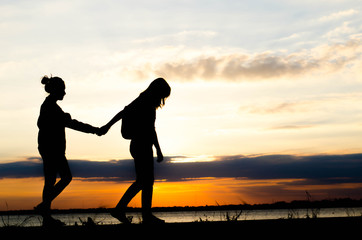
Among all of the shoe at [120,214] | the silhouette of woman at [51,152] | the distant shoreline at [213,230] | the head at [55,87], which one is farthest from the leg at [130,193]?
the head at [55,87]

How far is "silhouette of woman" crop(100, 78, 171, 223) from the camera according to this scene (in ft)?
22.6

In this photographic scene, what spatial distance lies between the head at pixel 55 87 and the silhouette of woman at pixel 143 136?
969mm

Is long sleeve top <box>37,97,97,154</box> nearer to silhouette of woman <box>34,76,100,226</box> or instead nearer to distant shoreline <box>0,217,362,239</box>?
silhouette of woman <box>34,76,100,226</box>

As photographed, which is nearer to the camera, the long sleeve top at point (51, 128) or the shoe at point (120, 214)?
the long sleeve top at point (51, 128)

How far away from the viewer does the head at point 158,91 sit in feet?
22.9

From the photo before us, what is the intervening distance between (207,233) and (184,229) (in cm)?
33

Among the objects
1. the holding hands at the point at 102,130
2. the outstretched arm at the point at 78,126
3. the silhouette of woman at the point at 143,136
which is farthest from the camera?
the holding hands at the point at 102,130

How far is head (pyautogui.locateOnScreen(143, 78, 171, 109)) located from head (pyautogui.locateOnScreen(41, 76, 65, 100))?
1.32 meters

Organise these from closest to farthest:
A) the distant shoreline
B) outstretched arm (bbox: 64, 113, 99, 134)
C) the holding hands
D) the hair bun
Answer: the distant shoreline, the hair bun, outstretched arm (bbox: 64, 113, 99, 134), the holding hands

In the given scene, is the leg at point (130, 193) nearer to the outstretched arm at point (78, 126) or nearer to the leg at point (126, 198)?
the leg at point (126, 198)

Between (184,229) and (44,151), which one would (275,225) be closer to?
(184,229)

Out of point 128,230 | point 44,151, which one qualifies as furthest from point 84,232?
point 44,151

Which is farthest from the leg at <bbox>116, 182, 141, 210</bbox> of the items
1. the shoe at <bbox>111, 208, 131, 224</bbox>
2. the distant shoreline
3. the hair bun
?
the hair bun

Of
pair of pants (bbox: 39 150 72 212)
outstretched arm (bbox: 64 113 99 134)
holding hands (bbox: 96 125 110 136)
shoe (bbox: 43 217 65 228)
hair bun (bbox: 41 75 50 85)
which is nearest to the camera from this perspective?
shoe (bbox: 43 217 65 228)
